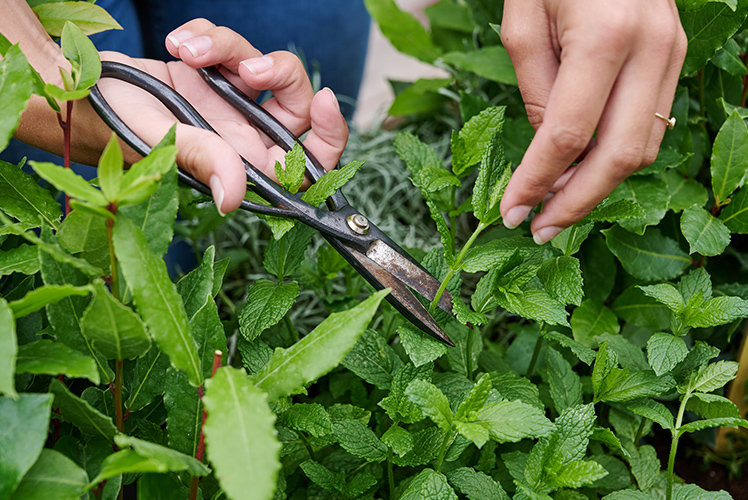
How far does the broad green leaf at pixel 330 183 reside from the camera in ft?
1.85

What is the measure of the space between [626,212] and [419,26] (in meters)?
0.76

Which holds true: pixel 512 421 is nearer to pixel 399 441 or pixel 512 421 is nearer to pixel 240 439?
pixel 399 441

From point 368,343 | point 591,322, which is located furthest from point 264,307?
point 591,322

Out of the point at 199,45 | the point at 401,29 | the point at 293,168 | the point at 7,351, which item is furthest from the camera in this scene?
the point at 401,29

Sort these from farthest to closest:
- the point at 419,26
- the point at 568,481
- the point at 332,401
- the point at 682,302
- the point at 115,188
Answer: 1. the point at 419,26
2. the point at 332,401
3. the point at 682,302
4. the point at 568,481
5. the point at 115,188

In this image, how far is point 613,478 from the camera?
65 cm

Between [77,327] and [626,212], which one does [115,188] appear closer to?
[77,327]

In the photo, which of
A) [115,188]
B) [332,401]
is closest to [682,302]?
[332,401]

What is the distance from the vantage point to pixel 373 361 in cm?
60

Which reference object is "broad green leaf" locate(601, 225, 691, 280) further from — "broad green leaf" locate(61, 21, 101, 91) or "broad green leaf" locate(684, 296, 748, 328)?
"broad green leaf" locate(61, 21, 101, 91)

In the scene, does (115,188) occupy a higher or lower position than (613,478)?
higher

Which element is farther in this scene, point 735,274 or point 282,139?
point 735,274

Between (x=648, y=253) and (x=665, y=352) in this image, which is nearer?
(x=665, y=352)

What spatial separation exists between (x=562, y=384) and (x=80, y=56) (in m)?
0.58
